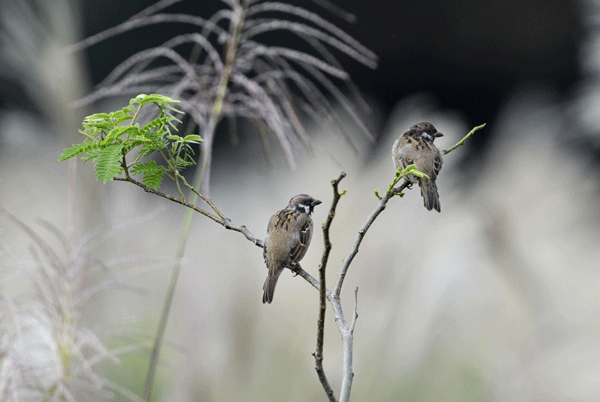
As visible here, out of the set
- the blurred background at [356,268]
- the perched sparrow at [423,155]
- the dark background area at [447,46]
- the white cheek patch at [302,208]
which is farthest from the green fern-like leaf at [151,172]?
the dark background area at [447,46]

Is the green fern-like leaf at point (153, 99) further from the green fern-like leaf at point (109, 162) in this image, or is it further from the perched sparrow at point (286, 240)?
the perched sparrow at point (286, 240)

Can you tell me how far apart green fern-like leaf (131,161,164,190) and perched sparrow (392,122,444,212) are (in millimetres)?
228

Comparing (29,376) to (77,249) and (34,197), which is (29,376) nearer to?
(77,249)

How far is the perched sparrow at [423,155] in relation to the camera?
56 cm

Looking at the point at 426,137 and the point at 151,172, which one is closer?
the point at 151,172

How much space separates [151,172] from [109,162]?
51 mm

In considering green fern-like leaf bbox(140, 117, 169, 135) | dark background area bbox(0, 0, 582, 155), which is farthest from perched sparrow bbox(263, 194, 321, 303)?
dark background area bbox(0, 0, 582, 155)

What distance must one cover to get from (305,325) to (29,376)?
0.78m

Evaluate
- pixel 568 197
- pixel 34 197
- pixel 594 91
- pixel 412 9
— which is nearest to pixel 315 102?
pixel 568 197

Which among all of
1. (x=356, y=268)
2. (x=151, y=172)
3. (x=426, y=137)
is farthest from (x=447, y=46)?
(x=151, y=172)

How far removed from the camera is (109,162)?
0.44m

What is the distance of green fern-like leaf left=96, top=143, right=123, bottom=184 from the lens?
1.44ft

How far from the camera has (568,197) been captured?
1951mm

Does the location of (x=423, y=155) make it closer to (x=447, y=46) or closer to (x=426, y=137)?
(x=426, y=137)
